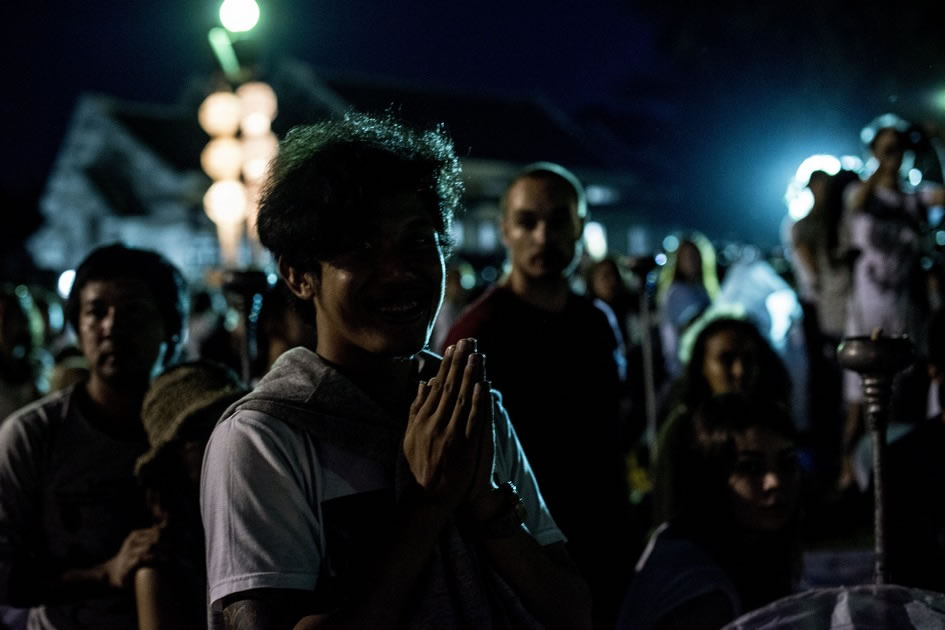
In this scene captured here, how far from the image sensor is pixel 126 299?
3029 millimetres

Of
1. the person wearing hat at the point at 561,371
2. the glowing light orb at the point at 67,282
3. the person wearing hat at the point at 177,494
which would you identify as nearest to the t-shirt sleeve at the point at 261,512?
the person wearing hat at the point at 177,494

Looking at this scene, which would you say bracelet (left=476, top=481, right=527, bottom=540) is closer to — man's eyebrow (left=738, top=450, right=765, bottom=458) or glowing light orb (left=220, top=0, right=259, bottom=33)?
man's eyebrow (left=738, top=450, right=765, bottom=458)

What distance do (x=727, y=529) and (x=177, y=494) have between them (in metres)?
1.73

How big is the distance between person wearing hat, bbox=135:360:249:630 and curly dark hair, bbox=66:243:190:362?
51 cm

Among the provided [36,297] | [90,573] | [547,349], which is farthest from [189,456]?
[36,297]

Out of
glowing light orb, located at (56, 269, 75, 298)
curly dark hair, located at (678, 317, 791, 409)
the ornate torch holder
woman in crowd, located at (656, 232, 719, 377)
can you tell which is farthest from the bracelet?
woman in crowd, located at (656, 232, 719, 377)

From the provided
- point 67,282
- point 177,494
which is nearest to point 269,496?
point 177,494

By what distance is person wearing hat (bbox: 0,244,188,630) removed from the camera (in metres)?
2.68

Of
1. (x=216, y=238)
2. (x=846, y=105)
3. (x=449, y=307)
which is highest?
(x=846, y=105)

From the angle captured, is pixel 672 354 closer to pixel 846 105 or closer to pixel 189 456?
pixel 189 456

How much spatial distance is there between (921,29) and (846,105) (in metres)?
2.88

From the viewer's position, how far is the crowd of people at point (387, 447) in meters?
1.74

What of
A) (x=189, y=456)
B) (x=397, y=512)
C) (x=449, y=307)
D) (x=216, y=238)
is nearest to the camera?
(x=397, y=512)

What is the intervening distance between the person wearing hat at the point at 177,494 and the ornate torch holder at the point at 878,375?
163cm
